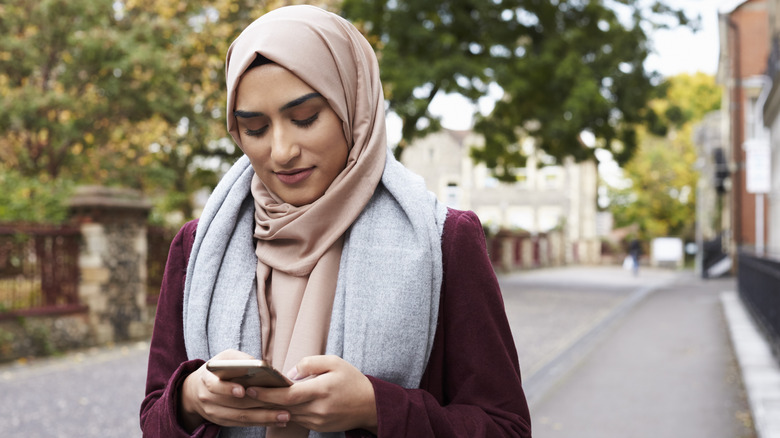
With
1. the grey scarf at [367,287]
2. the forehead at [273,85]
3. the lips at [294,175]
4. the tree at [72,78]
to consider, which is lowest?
the grey scarf at [367,287]

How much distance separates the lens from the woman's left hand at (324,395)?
4.19ft

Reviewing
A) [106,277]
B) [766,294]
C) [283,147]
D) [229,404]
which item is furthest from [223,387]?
[766,294]

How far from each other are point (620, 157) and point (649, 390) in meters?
13.0

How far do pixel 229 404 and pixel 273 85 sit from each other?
23.1 inches

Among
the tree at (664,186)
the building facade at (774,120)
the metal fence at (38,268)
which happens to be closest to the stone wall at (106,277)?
the metal fence at (38,268)

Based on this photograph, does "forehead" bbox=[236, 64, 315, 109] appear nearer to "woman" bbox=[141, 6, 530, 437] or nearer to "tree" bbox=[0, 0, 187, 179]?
"woman" bbox=[141, 6, 530, 437]

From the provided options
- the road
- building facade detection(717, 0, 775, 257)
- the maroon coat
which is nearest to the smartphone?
the maroon coat

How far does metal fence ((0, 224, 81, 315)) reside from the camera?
9008 mm

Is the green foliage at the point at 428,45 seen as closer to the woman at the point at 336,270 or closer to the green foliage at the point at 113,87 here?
the green foliage at the point at 113,87

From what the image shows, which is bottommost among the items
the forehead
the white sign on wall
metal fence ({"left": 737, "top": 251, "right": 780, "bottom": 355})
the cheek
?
metal fence ({"left": 737, "top": 251, "right": 780, "bottom": 355})

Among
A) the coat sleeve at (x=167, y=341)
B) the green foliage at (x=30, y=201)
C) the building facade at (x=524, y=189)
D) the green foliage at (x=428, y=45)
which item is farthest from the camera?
the building facade at (x=524, y=189)

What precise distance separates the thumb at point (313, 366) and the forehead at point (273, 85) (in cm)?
48

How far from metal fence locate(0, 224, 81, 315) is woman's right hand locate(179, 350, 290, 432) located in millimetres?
8415

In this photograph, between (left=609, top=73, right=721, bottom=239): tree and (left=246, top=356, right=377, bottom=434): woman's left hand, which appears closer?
(left=246, top=356, right=377, bottom=434): woman's left hand
